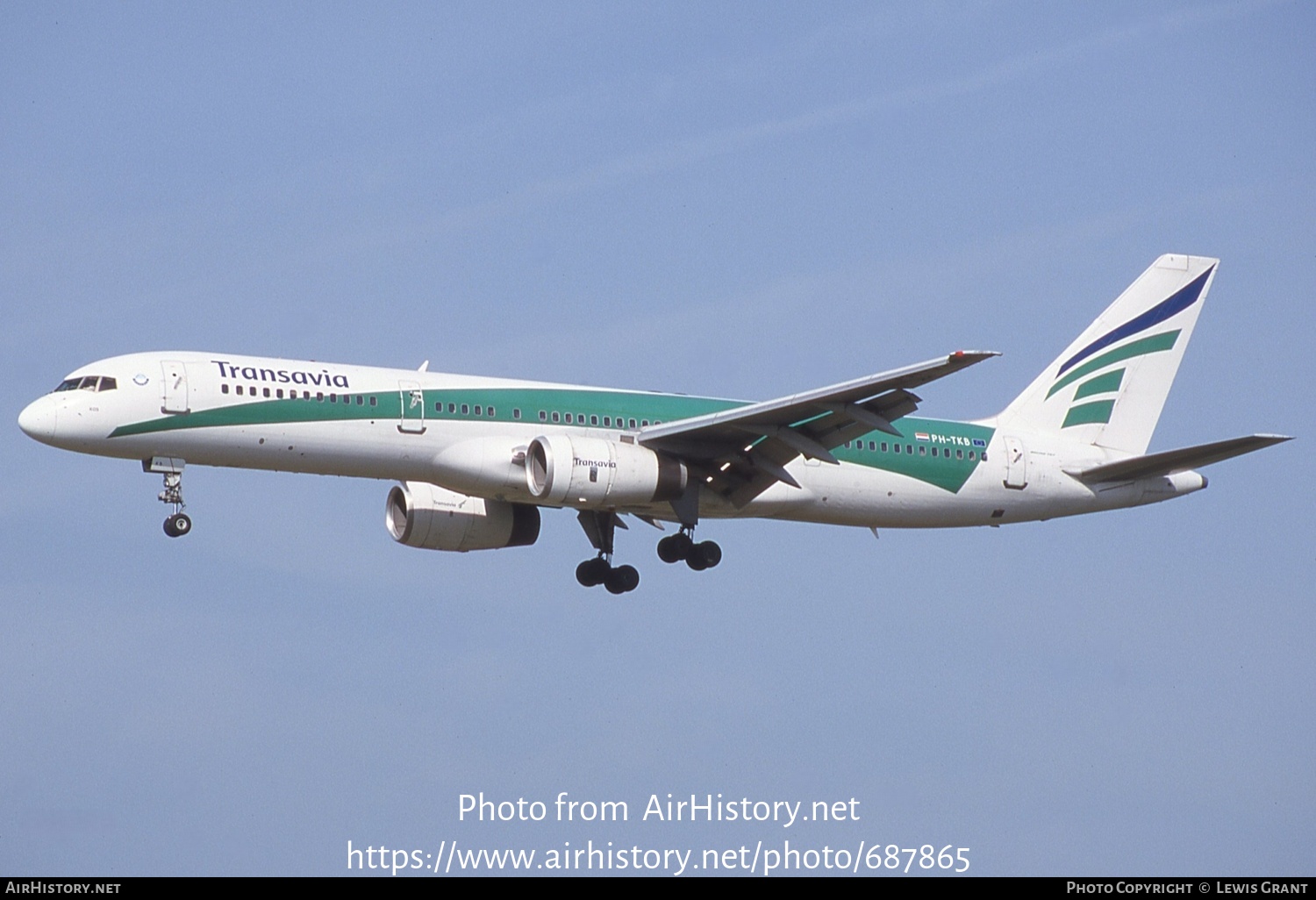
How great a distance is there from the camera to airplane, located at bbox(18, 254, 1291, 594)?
3709 cm

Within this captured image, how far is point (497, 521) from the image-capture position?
43.8 m

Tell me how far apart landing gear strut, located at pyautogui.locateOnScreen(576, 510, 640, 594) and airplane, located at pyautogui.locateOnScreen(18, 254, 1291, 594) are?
0.20 ft

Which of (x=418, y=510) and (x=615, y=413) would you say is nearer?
(x=615, y=413)

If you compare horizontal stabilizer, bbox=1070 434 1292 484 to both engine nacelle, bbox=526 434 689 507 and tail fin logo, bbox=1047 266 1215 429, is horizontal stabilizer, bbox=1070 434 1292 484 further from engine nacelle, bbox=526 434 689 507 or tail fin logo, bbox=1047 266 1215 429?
engine nacelle, bbox=526 434 689 507

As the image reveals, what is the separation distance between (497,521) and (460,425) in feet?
18.4

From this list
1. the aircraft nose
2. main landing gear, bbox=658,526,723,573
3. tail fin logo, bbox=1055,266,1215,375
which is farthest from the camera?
tail fin logo, bbox=1055,266,1215,375

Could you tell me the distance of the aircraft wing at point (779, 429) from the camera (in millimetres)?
36719

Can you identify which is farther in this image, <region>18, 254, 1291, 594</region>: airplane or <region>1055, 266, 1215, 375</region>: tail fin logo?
<region>1055, 266, 1215, 375</region>: tail fin logo

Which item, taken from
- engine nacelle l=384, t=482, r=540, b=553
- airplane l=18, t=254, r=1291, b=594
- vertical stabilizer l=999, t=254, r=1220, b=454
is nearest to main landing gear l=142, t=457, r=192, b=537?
airplane l=18, t=254, r=1291, b=594
